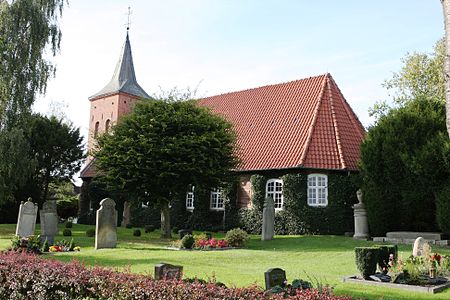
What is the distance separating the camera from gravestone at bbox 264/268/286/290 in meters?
7.89

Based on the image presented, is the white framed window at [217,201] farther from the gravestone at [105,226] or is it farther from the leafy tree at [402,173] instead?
the gravestone at [105,226]

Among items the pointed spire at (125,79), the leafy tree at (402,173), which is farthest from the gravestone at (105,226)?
the pointed spire at (125,79)

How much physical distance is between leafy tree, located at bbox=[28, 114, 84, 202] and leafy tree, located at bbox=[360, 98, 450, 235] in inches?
1055

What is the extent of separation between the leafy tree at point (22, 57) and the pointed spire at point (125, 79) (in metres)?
14.2

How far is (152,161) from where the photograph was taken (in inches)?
845

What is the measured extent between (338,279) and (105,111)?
34.5 metres

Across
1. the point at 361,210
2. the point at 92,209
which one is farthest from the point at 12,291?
the point at 92,209

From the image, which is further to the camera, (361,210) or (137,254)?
(361,210)

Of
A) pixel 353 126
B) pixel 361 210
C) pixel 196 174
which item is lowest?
pixel 361 210

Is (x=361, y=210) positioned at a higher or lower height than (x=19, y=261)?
higher

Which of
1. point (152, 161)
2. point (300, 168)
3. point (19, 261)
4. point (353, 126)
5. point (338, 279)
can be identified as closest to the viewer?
point (19, 261)

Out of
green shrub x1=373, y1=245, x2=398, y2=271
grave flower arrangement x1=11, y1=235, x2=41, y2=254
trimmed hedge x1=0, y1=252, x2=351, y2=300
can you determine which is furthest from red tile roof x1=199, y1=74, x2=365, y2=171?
trimmed hedge x1=0, y1=252, x2=351, y2=300

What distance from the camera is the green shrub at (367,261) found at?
10.9 meters

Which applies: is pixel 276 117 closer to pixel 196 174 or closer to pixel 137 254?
pixel 196 174
